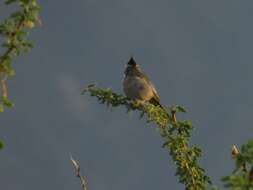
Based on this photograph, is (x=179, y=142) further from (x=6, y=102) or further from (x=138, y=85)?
(x=138, y=85)

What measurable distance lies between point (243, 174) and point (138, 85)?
1492 cm

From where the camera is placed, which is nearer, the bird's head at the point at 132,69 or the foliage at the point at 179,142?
the foliage at the point at 179,142

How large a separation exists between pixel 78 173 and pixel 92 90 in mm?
4141

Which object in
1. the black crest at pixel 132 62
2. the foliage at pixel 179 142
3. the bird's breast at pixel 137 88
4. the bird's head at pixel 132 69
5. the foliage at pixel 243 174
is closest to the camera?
the foliage at pixel 243 174

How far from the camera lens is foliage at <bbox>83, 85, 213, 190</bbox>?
8012 mm

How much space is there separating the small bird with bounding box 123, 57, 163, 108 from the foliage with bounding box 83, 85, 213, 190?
7.51 metres

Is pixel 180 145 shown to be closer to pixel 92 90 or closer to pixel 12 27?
pixel 92 90

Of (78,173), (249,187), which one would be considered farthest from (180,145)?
(249,187)

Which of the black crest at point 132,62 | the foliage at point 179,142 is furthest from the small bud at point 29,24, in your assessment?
the black crest at point 132,62

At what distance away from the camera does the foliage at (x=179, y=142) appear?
801 centimetres

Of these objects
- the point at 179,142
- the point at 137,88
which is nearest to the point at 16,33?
the point at 179,142

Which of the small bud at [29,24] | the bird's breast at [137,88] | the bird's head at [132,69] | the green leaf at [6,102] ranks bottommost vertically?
the green leaf at [6,102]

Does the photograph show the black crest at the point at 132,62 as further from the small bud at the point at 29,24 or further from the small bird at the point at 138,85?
the small bud at the point at 29,24

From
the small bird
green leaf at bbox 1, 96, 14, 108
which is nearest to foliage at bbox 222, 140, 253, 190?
green leaf at bbox 1, 96, 14, 108
